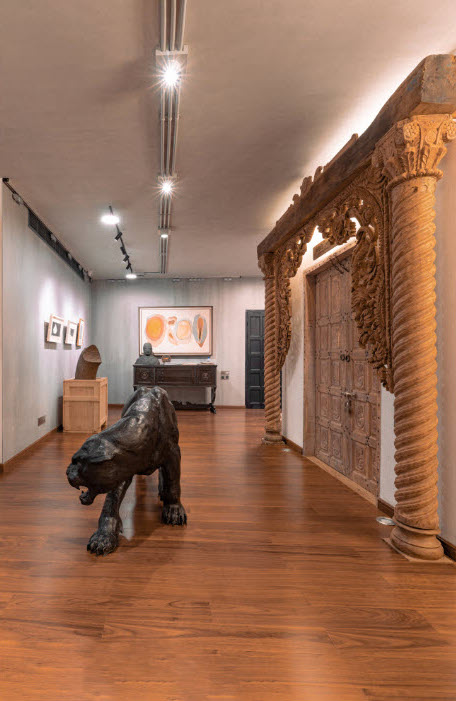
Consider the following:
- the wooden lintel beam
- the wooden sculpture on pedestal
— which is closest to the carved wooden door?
the wooden lintel beam

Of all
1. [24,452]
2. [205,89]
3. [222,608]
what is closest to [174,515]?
[222,608]

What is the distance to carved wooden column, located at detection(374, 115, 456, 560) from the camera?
2.09 metres

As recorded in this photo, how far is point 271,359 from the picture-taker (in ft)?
16.8

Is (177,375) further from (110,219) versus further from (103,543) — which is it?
(103,543)

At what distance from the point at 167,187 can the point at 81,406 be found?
12.2 ft

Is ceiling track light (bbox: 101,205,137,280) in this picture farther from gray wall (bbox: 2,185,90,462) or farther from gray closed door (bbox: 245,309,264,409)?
gray closed door (bbox: 245,309,264,409)

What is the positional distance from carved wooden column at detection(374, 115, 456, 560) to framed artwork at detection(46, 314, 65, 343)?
193 inches

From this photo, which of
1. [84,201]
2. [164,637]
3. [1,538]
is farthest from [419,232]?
[84,201]

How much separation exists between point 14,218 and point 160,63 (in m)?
2.82

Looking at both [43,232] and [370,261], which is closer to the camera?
[370,261]

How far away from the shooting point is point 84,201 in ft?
14.5

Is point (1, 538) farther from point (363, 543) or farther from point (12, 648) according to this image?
point (363, 543)

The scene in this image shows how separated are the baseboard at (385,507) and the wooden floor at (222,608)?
0.15m

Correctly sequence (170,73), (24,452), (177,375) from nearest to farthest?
(170,73)
(24,452)
(177,375)
